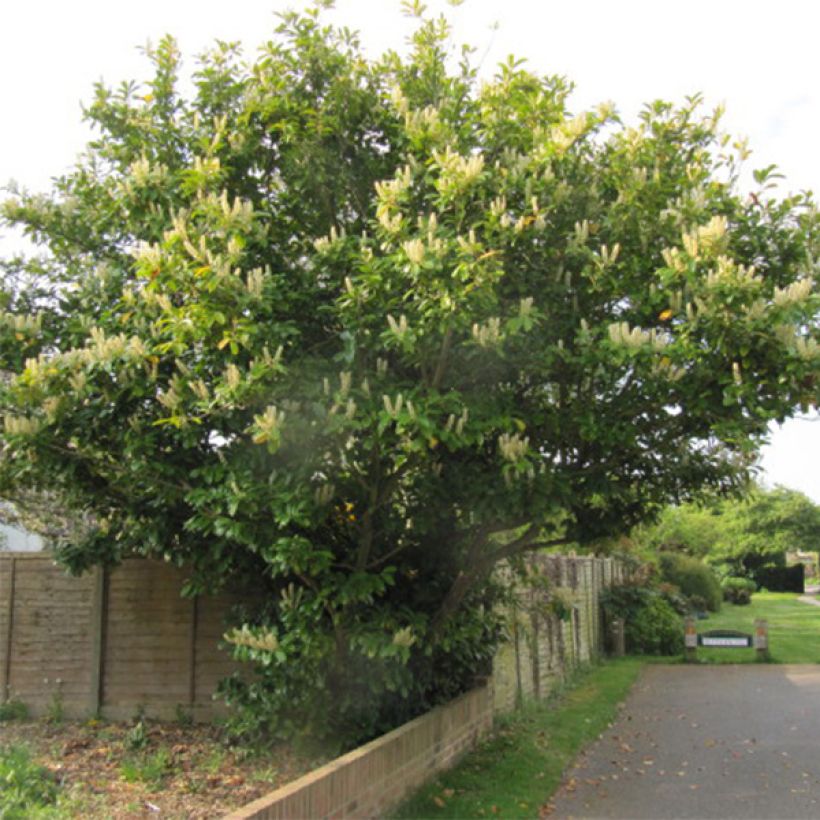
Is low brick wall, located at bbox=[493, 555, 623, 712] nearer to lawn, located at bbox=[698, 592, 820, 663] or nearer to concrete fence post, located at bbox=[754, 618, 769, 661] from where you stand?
lawn, located at bbox=[698, 592, 820, 663]

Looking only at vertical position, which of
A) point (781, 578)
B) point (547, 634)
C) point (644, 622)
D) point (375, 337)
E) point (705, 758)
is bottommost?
point (705, 758)

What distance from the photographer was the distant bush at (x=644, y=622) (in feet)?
69.3

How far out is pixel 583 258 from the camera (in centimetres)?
688

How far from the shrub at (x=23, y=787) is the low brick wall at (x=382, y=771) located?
1672mm

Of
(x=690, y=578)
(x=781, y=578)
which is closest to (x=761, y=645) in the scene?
(x=690, y=578)

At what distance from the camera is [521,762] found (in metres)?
9.31

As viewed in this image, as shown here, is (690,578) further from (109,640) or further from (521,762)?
(109,640)

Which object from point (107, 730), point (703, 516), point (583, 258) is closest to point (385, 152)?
point (583, 258)

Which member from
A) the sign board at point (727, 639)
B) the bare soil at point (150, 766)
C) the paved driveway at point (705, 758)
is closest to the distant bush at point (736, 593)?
the sign board at point (727, 639)

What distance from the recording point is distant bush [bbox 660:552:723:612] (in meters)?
30.8

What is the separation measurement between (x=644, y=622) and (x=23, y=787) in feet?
55.3

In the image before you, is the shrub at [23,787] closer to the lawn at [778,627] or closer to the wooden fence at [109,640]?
the wooden fence at [109,640]

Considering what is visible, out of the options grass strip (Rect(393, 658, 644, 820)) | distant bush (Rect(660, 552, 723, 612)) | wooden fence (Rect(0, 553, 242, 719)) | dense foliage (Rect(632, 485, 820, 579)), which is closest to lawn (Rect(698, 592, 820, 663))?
distant bush (Rect(660, 552, 723, 612))

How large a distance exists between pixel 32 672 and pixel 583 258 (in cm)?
682
